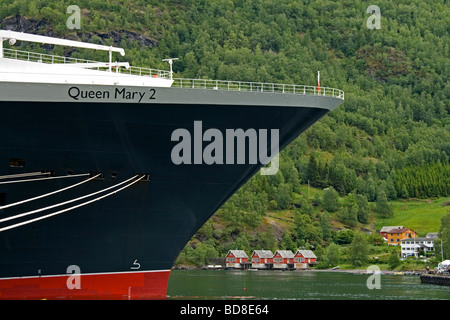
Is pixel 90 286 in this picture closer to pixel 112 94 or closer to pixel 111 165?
pixel 111 165

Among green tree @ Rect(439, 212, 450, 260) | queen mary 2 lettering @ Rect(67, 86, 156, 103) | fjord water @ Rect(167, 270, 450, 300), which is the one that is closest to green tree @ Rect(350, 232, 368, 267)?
green tree @ Rect(439, 212, 450, 260)

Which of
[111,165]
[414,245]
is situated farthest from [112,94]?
[414,245]

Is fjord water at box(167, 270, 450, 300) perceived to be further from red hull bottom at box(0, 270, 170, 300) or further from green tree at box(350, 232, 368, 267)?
green tree at box(350, 232, 368, 267)

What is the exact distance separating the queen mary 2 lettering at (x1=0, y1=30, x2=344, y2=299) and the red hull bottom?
0.04 meters

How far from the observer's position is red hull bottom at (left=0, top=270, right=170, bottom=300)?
28938mm

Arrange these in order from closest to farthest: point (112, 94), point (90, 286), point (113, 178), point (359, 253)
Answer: point (112, 94) < point (90, 286) < point (113, 178) < point (359, 253)

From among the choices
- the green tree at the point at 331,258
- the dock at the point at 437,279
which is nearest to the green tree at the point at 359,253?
the green tree at the point at 331,258

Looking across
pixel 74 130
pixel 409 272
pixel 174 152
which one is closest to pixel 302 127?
pixel 174 152

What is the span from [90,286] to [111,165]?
480cm

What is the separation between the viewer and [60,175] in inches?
1160

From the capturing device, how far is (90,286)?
99.3ft

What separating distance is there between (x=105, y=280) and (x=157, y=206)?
3.63 metres
